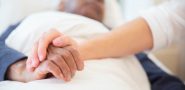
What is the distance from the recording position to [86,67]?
0.70 metres

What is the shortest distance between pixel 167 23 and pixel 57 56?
0.39m

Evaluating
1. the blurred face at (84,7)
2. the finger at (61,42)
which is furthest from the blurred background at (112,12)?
the finger at (61,42)

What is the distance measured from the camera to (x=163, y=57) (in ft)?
5.07

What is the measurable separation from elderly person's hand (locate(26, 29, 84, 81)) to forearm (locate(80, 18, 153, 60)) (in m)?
0.18

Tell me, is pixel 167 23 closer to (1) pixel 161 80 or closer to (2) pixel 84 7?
(1) pixel 161 80

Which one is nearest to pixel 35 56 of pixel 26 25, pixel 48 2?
pixel 26 25

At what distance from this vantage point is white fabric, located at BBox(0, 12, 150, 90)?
609 mm

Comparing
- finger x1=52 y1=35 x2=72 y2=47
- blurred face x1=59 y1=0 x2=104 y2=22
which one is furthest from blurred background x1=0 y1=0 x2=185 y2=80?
finger x1=52 y1=35 x2=72 y2=47

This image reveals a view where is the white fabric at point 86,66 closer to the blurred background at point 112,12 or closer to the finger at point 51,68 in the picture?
the finger at point 51,68

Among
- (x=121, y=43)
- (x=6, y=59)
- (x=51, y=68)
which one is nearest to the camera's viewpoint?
(x=51, y=68)

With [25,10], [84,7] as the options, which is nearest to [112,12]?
[84,7]

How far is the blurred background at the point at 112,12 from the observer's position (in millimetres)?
1175

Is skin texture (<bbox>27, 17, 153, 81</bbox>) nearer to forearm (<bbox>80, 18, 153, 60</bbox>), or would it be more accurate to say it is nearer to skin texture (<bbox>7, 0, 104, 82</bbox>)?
forearm (<bbox>80, 18, 153, 60</bbox>)

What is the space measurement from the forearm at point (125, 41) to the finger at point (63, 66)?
0.68ft
